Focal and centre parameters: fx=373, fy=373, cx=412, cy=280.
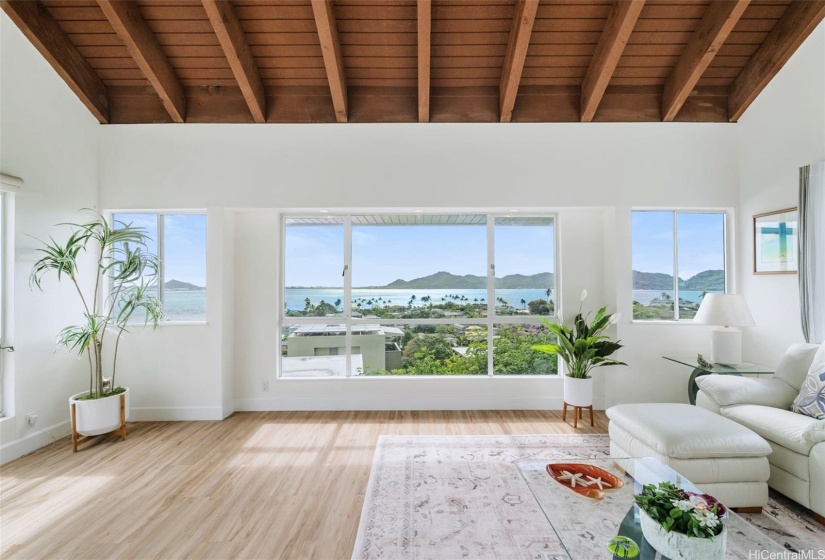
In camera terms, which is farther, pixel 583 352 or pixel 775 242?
pixel 583 352

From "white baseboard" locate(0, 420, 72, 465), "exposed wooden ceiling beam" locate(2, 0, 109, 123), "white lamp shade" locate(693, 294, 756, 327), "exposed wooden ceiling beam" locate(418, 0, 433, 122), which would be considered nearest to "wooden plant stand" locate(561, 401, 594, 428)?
"white lamp shade" locate(693, 294, 756, 327)

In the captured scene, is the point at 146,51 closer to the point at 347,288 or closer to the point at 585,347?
the point at 347,288

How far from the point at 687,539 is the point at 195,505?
2604mm

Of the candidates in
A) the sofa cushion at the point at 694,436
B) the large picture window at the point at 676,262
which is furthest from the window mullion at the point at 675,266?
the sofa cushion at the point at 694,436

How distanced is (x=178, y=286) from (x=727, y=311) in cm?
519

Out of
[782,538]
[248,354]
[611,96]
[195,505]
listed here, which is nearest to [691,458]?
[782,538]

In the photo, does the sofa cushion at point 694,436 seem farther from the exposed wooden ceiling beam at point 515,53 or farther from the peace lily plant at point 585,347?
the exposed wooden ceiling beam at point 515,53

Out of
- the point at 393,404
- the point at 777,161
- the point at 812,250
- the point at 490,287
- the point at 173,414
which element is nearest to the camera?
the point at 812,250

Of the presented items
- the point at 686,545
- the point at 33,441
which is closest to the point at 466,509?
the point at 686,545

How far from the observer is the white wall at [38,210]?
2998 millimetres

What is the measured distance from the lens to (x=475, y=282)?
4.20 metres

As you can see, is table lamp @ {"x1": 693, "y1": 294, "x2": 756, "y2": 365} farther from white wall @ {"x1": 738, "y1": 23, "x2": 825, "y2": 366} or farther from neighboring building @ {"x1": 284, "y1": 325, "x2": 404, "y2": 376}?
neighboring building @ {"x1": 284, "y1": 325, "x2": 404, "y2": 376}

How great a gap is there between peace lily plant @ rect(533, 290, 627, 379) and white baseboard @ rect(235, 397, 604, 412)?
0.61 m

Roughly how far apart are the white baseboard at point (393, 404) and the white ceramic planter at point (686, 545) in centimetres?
264
